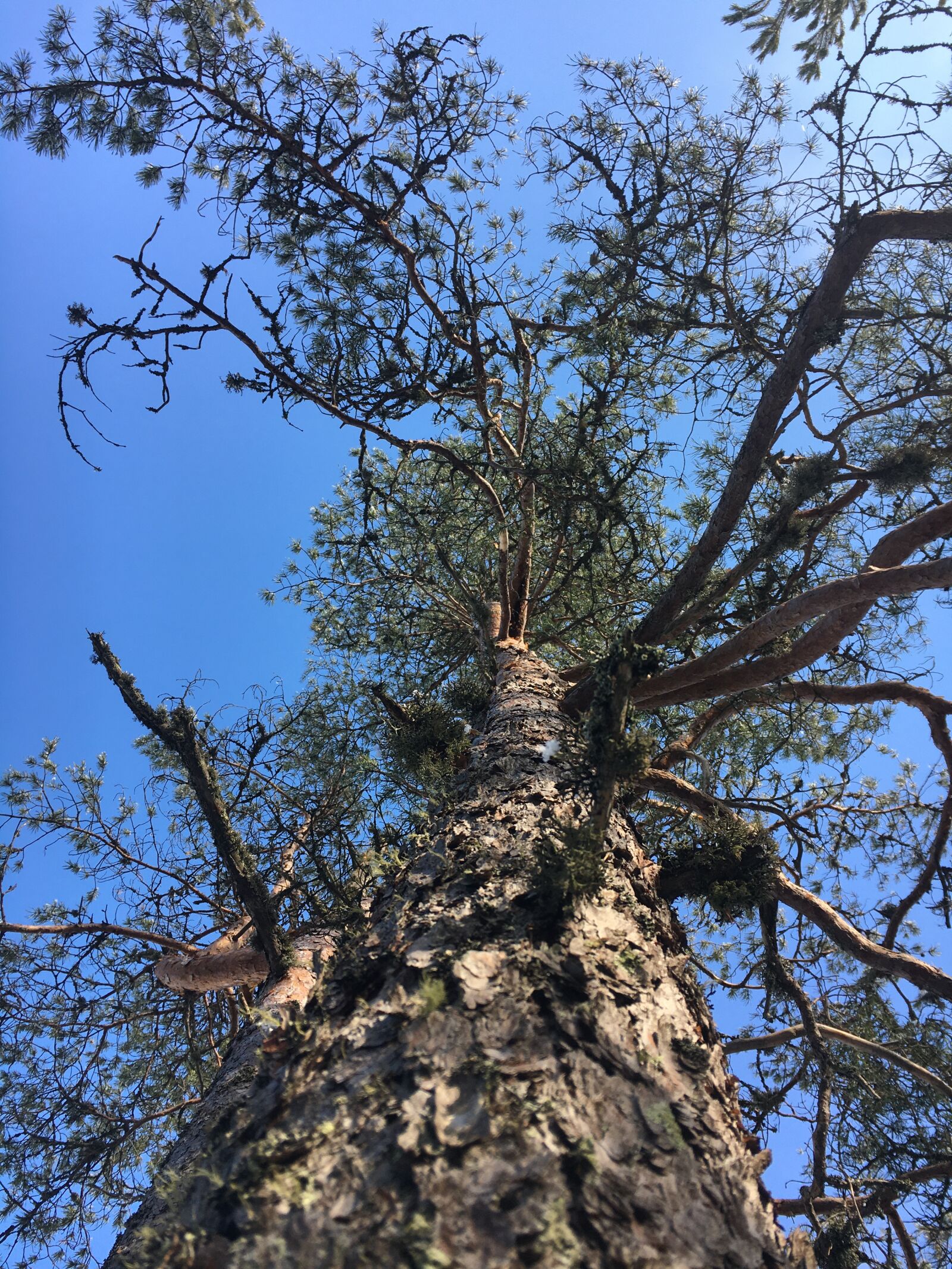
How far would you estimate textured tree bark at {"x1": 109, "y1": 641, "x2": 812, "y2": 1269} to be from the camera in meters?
1.09

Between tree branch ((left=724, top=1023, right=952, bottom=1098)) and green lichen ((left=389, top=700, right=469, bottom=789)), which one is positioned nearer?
tree branch ((left=724, top=1023, right=952, bottom=1098))

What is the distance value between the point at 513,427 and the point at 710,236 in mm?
3418

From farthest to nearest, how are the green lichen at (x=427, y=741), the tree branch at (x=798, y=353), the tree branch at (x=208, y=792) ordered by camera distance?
the green lichen at (x=427, y=741) → the tree branch at (x=798, y=353) → the tree branch at (x=208, y=792)

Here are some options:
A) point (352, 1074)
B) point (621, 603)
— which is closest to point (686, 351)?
point (621, 603)

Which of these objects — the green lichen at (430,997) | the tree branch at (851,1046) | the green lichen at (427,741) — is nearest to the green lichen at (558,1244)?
the green lichen at (430,997)

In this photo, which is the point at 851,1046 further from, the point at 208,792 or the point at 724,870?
the point at 208,792

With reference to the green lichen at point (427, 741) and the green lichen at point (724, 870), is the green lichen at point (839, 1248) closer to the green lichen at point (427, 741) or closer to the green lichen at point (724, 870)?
the green lichen at point (724, 870)

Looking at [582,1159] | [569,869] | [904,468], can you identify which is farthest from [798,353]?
[582,1159]

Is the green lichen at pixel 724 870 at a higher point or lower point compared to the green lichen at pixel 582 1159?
higher

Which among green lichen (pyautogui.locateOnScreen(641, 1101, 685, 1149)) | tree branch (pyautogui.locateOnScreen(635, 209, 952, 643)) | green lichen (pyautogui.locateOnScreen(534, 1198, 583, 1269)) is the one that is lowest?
green lichen (pyautogui.locateOnScreen(534, 1198, 583, 1269))

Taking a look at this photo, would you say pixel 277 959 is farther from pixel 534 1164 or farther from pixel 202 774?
pixel 534 1164

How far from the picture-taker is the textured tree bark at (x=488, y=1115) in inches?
42.9

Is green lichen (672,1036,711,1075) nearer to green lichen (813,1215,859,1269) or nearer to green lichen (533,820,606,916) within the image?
green lichen (533,820,606,916)

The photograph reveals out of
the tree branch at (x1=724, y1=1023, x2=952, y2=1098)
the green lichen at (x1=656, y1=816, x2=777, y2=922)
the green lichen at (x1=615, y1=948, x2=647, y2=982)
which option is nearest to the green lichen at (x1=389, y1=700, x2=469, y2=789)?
the green lichen at (x1=656, y1=816, x2=777, y2=922)
